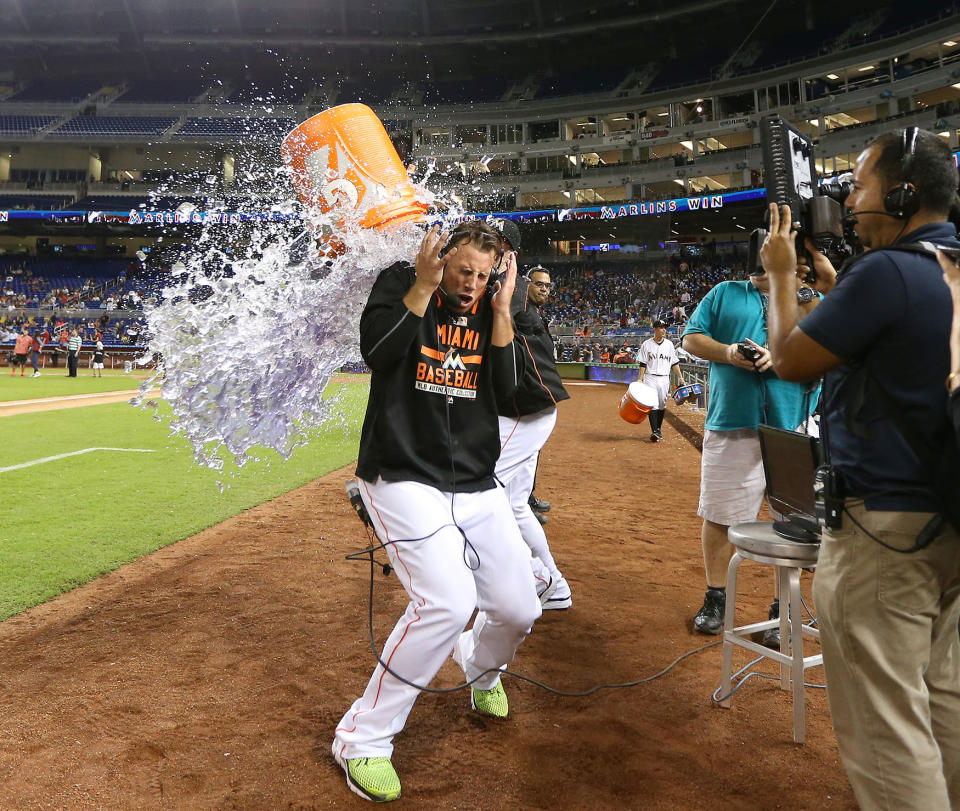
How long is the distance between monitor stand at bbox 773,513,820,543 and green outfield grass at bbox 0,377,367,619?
4.26 meters

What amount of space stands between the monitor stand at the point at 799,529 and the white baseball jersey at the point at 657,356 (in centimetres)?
885

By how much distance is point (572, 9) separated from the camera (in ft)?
142

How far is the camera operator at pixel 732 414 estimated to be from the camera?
148 inches

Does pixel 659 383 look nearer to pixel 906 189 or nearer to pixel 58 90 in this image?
pixel 906 189

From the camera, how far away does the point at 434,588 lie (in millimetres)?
2496

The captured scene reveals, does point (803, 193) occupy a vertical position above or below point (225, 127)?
below

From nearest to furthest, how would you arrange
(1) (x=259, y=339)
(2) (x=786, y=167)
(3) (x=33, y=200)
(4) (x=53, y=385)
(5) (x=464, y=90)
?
1. (2) (x=786, y=167)
2. (1) (x=259, y=339)
3. (4) (x=53, y=385)
4. (3) (x=33, y=200)
5. (5) (x=464, y=90)

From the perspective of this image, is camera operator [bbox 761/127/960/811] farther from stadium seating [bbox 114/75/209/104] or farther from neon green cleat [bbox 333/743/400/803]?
stadium seating [bbox 114/75/209/104]

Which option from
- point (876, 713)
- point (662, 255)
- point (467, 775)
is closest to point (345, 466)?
point (467, 775)

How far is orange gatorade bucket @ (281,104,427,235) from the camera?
110 inches

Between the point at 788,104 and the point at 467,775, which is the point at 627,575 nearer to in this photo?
the point at 467,775

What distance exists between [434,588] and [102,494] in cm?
596

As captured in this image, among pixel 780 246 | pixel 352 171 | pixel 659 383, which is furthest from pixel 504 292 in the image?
pixel 659 383

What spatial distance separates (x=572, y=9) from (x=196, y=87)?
1069 inches
